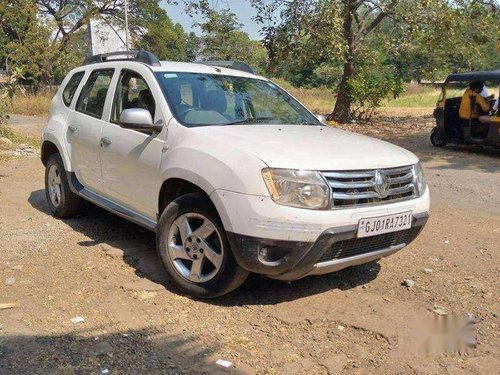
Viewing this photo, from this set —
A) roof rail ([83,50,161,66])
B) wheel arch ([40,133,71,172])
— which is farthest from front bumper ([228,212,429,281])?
wheel arch ([40,133,71,172])

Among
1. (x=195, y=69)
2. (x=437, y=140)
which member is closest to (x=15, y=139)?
(x=195, y=69)

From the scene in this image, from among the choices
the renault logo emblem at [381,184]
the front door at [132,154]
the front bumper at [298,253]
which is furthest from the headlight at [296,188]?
the front door at [132,154]

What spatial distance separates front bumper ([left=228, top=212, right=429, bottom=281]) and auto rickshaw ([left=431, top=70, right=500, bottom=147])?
810 cm

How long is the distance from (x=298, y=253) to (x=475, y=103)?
9.27m

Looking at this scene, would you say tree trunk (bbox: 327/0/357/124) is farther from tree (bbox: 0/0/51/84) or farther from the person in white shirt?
tree (bbox: 0/0/51/84)

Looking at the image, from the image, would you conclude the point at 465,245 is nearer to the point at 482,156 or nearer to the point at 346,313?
the point at 346,313

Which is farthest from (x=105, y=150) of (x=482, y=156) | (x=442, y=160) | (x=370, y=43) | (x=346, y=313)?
(x=370, y=43)

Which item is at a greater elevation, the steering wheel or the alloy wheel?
the steering wheel

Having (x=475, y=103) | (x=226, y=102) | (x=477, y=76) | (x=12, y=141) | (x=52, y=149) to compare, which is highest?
(x=477, y=76)

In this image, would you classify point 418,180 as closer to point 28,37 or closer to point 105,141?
point 105,141

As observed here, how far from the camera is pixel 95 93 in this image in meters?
5.59

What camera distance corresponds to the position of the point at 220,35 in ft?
62.3

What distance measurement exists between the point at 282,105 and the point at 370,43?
13.9 meters

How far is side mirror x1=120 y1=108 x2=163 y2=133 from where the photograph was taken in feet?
14.0
